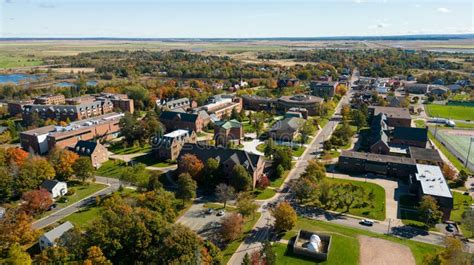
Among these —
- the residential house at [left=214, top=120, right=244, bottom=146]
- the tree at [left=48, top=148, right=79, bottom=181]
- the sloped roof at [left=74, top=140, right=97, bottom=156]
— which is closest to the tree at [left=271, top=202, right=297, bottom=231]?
the tree at [left=48, top=148, right=79, bottom=181]

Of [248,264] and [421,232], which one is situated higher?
[248,264]

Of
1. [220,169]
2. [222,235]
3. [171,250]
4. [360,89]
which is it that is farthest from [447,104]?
[171,250]

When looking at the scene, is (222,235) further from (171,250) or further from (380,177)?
(380,177)

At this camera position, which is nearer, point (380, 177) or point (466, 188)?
point (466, 188)

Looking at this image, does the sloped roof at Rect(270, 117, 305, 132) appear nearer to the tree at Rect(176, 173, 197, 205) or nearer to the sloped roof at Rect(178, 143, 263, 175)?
the sloped roof at Rect(178, 143, 263, 175)

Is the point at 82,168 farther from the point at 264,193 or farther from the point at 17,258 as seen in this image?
the point at 264,193

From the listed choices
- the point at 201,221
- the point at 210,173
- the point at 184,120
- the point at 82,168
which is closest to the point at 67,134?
the point at 82,168
